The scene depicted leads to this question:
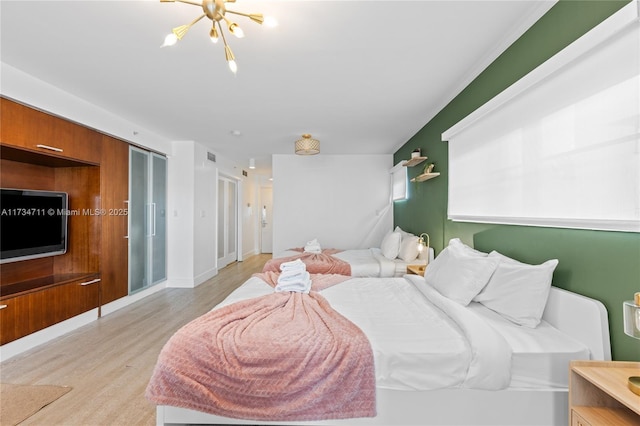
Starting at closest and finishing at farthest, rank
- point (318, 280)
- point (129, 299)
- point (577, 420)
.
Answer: point (577, 420) < point (318, 280) < point (129, 299)

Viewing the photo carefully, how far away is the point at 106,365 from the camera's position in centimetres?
250

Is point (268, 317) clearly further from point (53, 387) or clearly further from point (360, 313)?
point (53, 387)

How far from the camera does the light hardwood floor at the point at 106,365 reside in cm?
191

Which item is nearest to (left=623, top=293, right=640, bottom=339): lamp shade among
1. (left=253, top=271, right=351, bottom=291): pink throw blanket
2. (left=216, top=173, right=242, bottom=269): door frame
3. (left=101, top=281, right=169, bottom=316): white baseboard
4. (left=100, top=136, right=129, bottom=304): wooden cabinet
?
(left=253, top=271, right=351, bottom=291): pink throw blanket

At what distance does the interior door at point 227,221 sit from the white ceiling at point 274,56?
2.89 m

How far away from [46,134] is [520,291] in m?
4.27

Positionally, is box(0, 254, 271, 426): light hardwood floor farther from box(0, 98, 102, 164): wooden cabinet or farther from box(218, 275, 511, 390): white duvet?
box(0, 98, 102, 164): wooden cabinet

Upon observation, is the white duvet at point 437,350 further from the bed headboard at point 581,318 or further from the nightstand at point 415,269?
the nightstand at point 415,269

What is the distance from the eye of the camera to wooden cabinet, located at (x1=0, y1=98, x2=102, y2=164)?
2.59 meters

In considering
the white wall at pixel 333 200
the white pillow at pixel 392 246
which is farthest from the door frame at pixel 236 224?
the white pillow at pixel 392 246

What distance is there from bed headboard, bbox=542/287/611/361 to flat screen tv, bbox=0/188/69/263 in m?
4.42

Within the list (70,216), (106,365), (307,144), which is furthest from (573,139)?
(70,216)

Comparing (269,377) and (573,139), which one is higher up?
(573,139)

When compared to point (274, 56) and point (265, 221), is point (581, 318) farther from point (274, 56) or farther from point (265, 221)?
point (265, 221)
